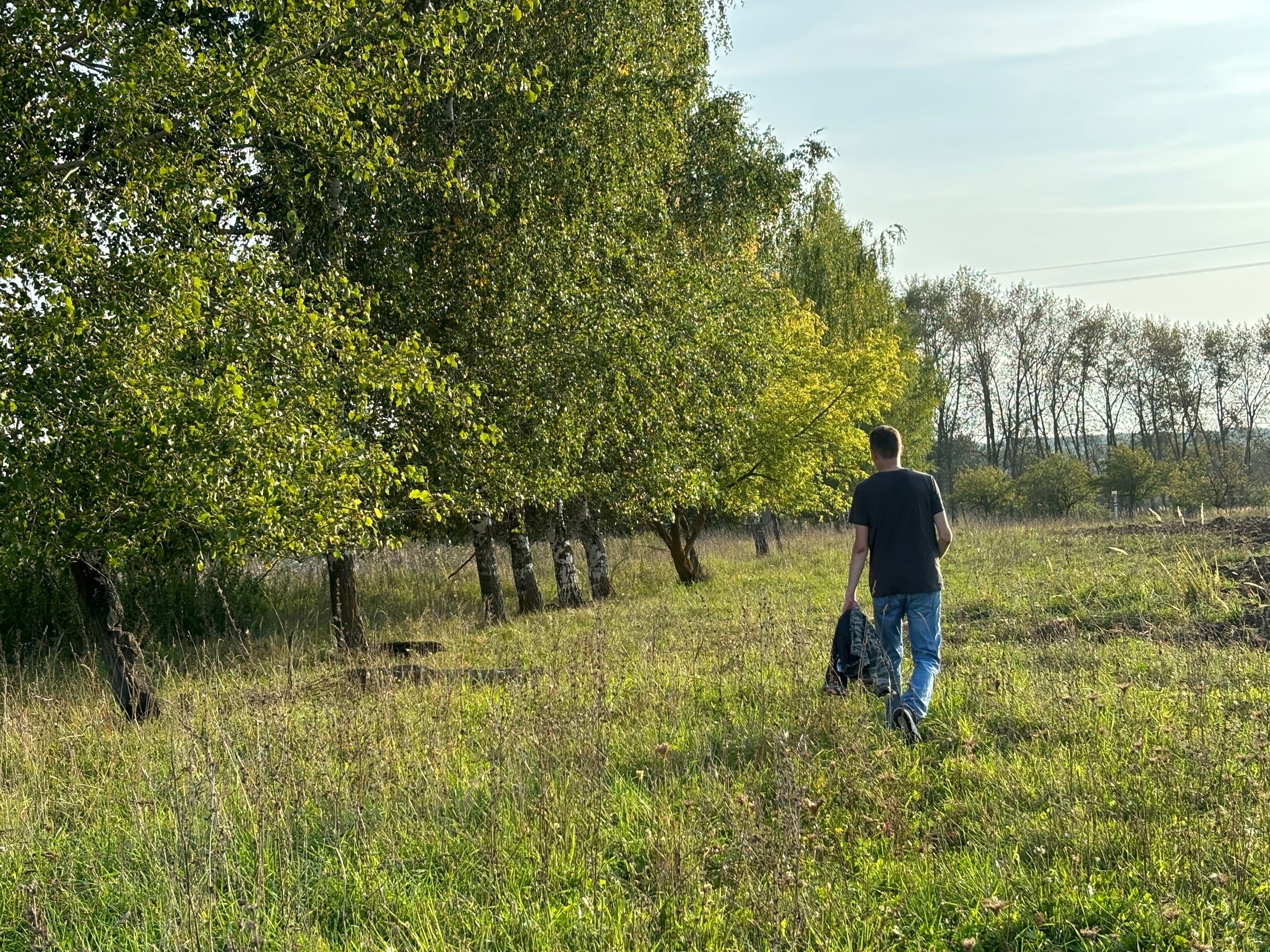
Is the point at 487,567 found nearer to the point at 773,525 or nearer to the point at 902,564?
the point at 902,564

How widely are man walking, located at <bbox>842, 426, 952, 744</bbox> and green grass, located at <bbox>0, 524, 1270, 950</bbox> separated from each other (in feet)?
1.11

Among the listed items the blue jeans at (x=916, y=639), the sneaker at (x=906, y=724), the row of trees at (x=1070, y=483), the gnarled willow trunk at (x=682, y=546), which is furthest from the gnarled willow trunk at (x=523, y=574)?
the row of trees at (x=1070, y=483)

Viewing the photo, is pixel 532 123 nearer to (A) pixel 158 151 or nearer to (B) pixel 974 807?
(A) pixel 158 151

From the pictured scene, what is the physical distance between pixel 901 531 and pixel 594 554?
12955 mm

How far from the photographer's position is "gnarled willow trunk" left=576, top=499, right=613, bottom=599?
17.9 meters

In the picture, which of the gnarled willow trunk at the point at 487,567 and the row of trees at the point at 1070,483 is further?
the row of trees at the point at 1070,483

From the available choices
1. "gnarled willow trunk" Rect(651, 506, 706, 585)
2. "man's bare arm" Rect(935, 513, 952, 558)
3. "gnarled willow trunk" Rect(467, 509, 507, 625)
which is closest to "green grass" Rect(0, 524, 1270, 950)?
"man's bare arm" Rect(935, 513, 952, 558)

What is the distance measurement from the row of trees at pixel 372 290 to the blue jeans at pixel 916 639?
454cm

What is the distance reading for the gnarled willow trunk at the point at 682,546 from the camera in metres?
19.5

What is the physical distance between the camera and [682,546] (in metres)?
20.0

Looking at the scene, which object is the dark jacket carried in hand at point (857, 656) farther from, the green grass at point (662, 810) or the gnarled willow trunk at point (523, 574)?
the gnarled willow trunk at point (523, 574)

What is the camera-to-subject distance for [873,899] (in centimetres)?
358

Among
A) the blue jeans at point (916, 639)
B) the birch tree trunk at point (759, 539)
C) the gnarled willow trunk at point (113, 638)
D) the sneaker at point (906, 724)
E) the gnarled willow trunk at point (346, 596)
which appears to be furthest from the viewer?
the birch tree trunk at point (759, 539)

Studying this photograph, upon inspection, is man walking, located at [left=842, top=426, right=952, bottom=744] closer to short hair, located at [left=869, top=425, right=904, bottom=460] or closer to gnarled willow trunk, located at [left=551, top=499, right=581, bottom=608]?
short hair, located at [left=869, top=425, right=904, bottom=460]
